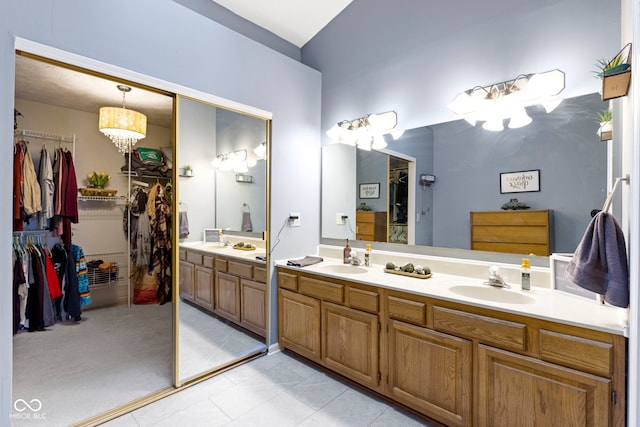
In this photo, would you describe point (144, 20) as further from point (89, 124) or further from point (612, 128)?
point (612, 128)

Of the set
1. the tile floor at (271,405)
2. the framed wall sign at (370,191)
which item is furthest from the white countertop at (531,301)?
the tile floor at (271,405)

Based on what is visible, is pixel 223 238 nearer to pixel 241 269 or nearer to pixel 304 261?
pixel 241 269

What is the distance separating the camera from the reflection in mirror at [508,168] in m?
1.74

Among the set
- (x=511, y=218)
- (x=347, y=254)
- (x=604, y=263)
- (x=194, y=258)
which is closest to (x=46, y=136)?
(x=194, y=258)

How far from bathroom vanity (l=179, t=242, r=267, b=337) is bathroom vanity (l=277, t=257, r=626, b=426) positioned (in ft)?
1.65

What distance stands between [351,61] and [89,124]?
2902 millimetres

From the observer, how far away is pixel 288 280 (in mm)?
2660

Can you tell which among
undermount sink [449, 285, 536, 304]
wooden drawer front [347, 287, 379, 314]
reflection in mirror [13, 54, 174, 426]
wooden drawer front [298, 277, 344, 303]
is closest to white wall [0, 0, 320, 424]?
reflection in mirror [13, 54, 174, 426]

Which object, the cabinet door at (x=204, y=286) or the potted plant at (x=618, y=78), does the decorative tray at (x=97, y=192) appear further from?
the potted plant at (x=618, y=78)

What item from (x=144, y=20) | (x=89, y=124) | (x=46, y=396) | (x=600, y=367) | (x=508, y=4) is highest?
(x=508, y=4)

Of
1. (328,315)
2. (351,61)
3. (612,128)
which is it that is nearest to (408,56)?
(351,61)

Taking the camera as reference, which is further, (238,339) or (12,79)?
(238,339)

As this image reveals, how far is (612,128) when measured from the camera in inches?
63.2

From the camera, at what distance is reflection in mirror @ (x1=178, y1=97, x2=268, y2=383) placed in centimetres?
226
